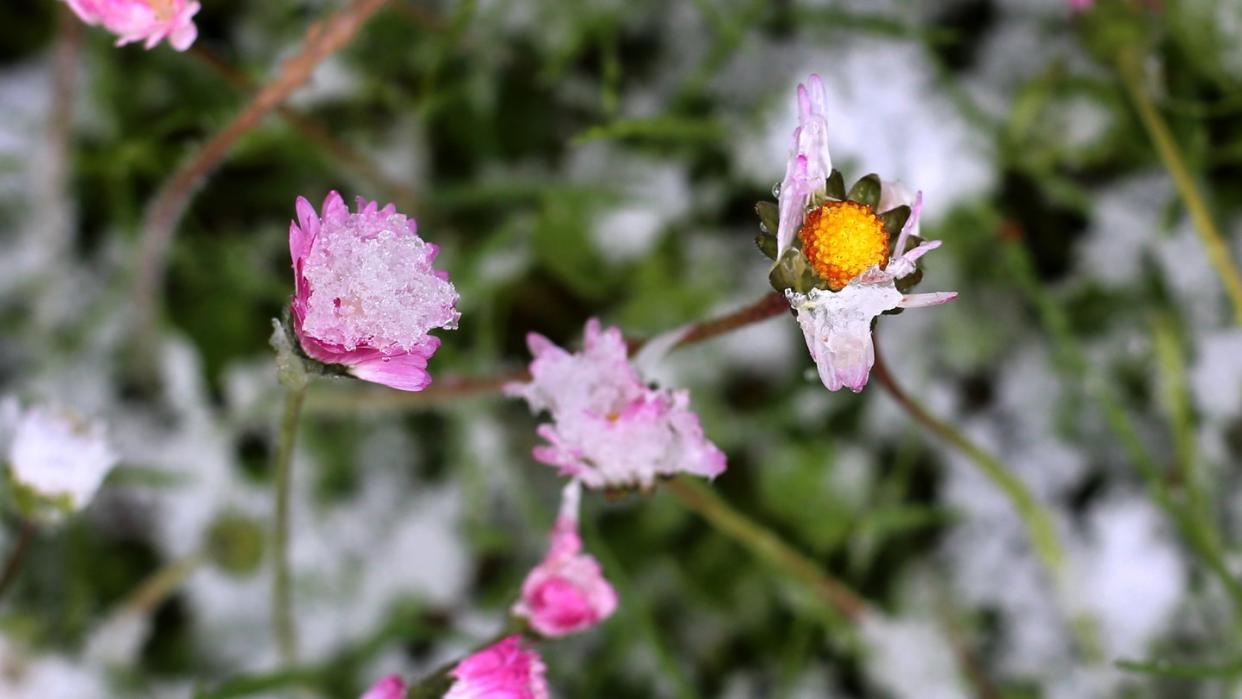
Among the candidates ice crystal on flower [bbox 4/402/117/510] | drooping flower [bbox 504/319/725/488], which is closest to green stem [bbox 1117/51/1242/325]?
drooping flower [bbox 504/319/725/488]

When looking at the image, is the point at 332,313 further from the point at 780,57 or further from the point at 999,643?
the point at 999,643

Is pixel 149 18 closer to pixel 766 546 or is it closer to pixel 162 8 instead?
pixel 162 8

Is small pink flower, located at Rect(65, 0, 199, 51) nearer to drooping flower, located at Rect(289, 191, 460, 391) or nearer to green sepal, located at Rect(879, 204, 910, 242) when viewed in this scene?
drooping flower, located at Rect(289, 191, 460, 391)

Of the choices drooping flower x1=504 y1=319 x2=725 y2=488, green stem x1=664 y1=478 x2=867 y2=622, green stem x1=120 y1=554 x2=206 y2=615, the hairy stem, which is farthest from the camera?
green stem x1=120 y1=554 x2=206 y2=615

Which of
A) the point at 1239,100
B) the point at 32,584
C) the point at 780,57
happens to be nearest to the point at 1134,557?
the point at 1239,100

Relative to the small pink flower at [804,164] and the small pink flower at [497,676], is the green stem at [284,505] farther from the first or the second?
the small pink flower at [804,164]

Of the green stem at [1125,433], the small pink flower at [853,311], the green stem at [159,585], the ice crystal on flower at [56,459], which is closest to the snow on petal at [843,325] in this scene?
the small pink flower at [853,311]
